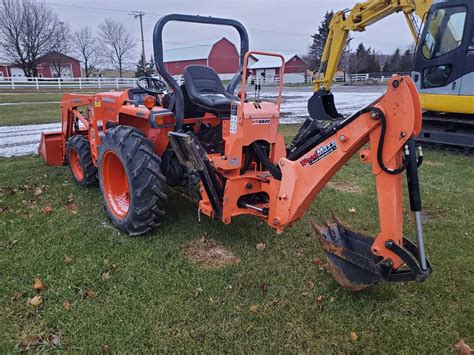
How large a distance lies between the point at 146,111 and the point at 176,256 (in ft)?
5.23

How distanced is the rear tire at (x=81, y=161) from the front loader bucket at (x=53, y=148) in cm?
77

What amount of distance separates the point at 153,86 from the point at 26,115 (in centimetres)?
1123

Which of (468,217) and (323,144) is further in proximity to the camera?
(468,217)

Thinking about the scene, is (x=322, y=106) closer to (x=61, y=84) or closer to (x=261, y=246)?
(x=261, y=246)

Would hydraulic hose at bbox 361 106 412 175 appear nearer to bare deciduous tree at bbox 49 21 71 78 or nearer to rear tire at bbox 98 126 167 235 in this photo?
rear tire at bbox 98 126 167 235

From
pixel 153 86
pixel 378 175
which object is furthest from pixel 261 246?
pixel 153 86

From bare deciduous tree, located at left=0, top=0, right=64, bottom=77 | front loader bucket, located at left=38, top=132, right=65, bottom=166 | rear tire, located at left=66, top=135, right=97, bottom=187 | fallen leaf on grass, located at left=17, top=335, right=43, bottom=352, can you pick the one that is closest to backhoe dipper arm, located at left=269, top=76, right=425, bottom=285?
fallen leaf on grass, located at left=17, top=335, right=43, bottom=352

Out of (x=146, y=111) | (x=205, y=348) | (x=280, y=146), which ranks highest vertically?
(x=146, y=111)

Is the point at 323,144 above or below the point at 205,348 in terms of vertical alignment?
above

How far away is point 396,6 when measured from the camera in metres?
8.96

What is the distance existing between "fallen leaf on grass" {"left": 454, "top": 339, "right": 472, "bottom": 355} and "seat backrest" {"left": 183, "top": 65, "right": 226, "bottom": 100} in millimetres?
3045

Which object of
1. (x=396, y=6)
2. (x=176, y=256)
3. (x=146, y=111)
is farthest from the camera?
(x=396, y=6)

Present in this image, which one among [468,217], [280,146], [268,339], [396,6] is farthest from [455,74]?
[268,339]

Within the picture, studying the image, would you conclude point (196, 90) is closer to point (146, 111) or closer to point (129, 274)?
point (146, 111)
